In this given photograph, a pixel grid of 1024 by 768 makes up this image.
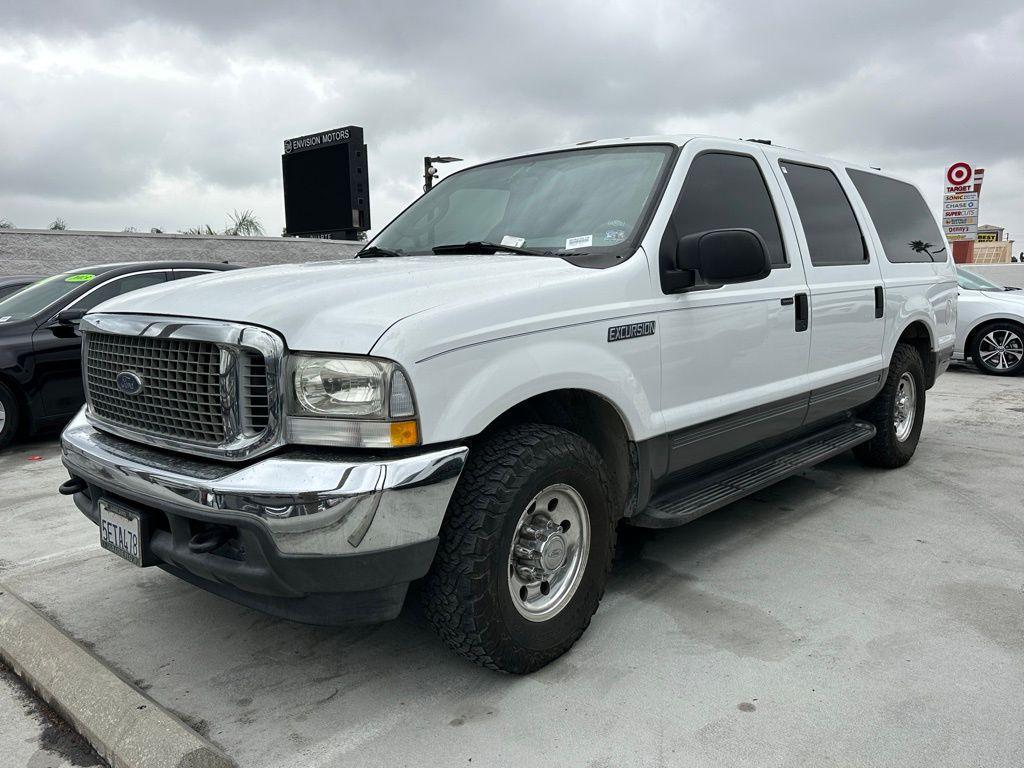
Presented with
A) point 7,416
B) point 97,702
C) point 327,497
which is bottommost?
point 97,702

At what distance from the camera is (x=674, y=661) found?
2893mm

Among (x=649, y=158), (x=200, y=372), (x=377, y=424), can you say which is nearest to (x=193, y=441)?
(x=200, y=372)

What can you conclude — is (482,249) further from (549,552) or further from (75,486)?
(75,486)

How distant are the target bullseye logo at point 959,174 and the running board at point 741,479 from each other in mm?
15439

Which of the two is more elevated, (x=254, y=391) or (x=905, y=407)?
(x=254, y=391)

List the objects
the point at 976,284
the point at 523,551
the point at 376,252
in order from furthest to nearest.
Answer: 1. the point at 976,284
2. the point at 376,252
3. the point at 523,551

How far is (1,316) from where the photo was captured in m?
6.91

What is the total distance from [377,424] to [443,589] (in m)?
0.59

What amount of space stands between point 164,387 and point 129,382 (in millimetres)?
215

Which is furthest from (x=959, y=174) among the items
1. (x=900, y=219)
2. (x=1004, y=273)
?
(x=900, y=219)

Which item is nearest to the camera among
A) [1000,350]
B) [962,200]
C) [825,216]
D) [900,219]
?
[825,216]

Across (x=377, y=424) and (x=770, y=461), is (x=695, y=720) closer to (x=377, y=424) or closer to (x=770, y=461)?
(x=377, y=424)

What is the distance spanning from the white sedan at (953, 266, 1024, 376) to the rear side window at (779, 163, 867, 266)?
6794 mm

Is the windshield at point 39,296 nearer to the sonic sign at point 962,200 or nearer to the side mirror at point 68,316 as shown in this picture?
the side mirror at point 68,316
